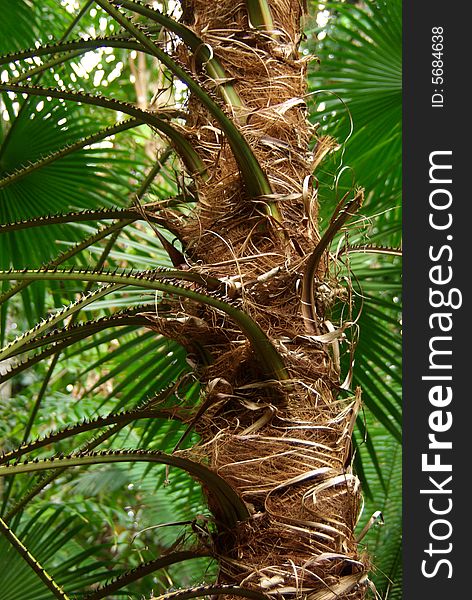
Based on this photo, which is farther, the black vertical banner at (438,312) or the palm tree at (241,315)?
the black vertical banner at (438,312)

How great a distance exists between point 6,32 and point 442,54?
1.34 meters

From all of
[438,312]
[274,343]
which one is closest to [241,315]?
[274,343]

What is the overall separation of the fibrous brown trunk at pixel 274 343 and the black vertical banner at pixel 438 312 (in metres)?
0.11

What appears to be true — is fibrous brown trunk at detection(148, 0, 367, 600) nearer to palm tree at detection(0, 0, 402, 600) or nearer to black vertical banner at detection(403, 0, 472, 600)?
palm tree at detection(0, 0, 402, 600)

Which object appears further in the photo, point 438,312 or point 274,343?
point 438,312

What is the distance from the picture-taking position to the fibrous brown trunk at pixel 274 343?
2.76 feet

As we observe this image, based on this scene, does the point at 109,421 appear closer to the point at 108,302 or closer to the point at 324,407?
the point at 324,407

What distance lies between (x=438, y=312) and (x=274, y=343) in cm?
24

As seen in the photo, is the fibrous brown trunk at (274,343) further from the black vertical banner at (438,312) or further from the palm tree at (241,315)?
the black vertical banner at (438,312)

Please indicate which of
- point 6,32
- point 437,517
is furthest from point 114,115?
point 437,517

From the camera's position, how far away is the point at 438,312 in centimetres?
101

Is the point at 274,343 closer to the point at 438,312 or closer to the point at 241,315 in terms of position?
the point at 241,315

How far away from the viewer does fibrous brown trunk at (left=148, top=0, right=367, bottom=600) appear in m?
0.84

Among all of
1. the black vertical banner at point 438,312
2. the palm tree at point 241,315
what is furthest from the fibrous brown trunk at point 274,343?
the black vertical banner at point 438,312
